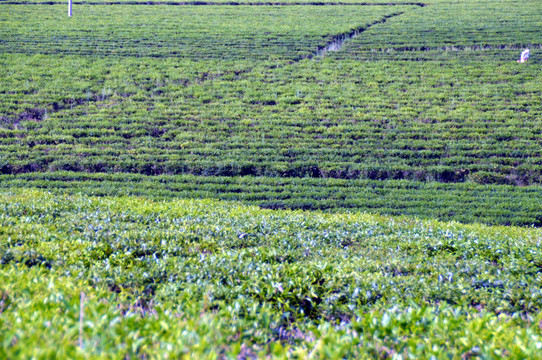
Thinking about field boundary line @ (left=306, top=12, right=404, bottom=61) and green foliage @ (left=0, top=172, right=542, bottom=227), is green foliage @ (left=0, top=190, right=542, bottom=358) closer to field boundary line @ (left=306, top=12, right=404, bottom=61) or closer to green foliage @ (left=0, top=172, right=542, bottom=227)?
green foliage @ (left=0, top=172, right=542, bottom=227)

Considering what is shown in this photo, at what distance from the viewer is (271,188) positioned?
14.0m

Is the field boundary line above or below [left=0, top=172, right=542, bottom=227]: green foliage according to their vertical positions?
above

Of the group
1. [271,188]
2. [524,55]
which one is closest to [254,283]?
[271,188]

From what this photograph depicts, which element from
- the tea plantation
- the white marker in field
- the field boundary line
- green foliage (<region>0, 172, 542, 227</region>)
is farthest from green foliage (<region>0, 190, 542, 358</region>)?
the field boundary line

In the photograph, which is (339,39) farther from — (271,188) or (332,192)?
(271,188)

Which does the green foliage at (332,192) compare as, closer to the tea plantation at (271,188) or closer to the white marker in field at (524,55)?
the tea plantation at (271,188)

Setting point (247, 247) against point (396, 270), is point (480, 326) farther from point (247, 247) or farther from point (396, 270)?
point (247, 247)

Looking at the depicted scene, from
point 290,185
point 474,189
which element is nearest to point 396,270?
point 290,185

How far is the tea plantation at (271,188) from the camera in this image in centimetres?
358

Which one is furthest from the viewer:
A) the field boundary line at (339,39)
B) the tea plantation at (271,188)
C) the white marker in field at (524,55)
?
the field boundary line at (339,39)

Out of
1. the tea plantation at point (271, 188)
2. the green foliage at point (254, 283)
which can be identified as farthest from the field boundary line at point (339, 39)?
the green foliage at point (254, 283)

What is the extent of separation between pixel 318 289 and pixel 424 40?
1274 inches

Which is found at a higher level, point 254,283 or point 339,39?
point 339,39

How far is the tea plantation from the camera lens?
3584 millimetres
